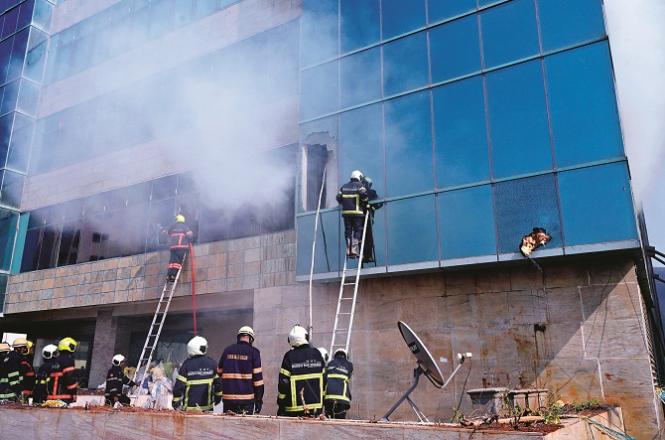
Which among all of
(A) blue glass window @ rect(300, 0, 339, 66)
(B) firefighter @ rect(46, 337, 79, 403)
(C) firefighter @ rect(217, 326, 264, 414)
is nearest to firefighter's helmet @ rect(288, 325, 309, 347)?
(C) firefighter @ rect(217, 326, 264, 414)

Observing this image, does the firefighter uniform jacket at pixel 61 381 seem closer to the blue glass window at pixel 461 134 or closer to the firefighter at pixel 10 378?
the firefighter at pixel 10 378

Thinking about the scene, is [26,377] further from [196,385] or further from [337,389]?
[337,389]

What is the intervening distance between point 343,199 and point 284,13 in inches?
233

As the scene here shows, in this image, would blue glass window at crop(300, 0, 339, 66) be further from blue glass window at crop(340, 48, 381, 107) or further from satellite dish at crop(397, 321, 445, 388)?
satellite dish at crop(397, 321, 445, 388)

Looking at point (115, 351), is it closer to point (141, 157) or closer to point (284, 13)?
point (141, 157)

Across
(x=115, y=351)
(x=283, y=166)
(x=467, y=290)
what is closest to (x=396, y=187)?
(x=467, y=290)

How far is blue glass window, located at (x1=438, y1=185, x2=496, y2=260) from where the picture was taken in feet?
27.2

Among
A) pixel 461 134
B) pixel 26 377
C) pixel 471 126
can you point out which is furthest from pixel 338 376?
pixel 26 377

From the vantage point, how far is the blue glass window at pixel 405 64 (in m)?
9.57

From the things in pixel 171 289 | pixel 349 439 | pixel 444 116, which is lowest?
pixel 349 439

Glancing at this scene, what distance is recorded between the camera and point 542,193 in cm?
798

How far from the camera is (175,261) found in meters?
12.2

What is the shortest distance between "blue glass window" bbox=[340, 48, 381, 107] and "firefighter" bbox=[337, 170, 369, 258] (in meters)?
1.67

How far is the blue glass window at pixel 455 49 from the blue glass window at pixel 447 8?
→ 7.2 inches
